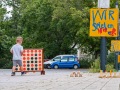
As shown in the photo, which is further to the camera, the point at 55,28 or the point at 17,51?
the point at 55,28

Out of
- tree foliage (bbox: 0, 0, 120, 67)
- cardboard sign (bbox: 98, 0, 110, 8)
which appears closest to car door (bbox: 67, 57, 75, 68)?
tree foliage (bbox: 0, 0, 120, 67)

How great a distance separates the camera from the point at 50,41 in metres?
60.4

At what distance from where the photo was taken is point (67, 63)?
56281 millimetres

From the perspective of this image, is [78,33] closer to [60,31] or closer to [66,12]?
[66,12]

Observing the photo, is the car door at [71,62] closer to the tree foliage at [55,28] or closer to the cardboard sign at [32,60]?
the tree foliage at [55,28]

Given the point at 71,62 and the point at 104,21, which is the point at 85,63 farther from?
the point at 104,21

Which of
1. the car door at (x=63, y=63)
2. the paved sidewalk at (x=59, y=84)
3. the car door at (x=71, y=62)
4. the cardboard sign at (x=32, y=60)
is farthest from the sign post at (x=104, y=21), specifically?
the car door at (x=63, y=63)

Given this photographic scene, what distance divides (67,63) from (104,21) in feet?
117

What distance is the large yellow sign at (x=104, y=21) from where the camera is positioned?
2057 cm

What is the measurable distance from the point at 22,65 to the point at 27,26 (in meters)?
43.2

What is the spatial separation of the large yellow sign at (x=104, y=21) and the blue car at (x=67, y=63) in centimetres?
3462

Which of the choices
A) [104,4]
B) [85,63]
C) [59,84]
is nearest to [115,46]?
[104,4]

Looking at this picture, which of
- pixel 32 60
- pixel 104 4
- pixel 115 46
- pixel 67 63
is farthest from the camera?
pixel 67 63

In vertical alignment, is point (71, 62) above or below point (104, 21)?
below
